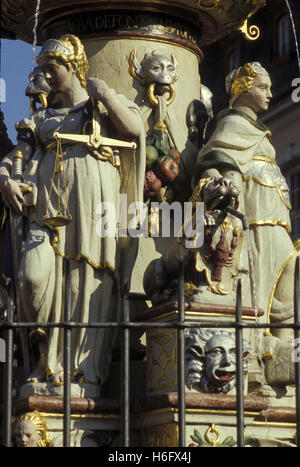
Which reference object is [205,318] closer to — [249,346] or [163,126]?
[249,346]

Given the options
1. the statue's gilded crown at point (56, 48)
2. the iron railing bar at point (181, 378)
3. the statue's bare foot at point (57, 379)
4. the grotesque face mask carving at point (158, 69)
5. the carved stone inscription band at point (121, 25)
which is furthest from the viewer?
A: the carved stone inscription band at point (121, 25)

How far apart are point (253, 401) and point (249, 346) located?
1.39ft

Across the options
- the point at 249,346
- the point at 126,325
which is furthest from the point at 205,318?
the point at 126,325

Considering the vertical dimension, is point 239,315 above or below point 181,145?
below

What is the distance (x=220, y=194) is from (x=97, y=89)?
1.06 m

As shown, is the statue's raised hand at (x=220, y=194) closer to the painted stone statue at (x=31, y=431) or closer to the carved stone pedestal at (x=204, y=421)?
the carved stone pedestal at (x=204, y=421)

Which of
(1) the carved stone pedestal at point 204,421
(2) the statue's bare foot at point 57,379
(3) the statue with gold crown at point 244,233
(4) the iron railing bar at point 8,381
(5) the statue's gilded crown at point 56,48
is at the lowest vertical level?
(4) the iron railing bar at point 8,381

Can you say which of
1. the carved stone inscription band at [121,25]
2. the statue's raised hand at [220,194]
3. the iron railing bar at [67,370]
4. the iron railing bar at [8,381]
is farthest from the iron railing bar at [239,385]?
the carved stone inscription band at [121,25]

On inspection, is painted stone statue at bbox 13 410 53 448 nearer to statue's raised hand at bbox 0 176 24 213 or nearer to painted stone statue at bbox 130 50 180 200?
statue's raised hand at bbox 0 176 24 213

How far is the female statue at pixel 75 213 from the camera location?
44.3ft

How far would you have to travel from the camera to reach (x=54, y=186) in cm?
1362
